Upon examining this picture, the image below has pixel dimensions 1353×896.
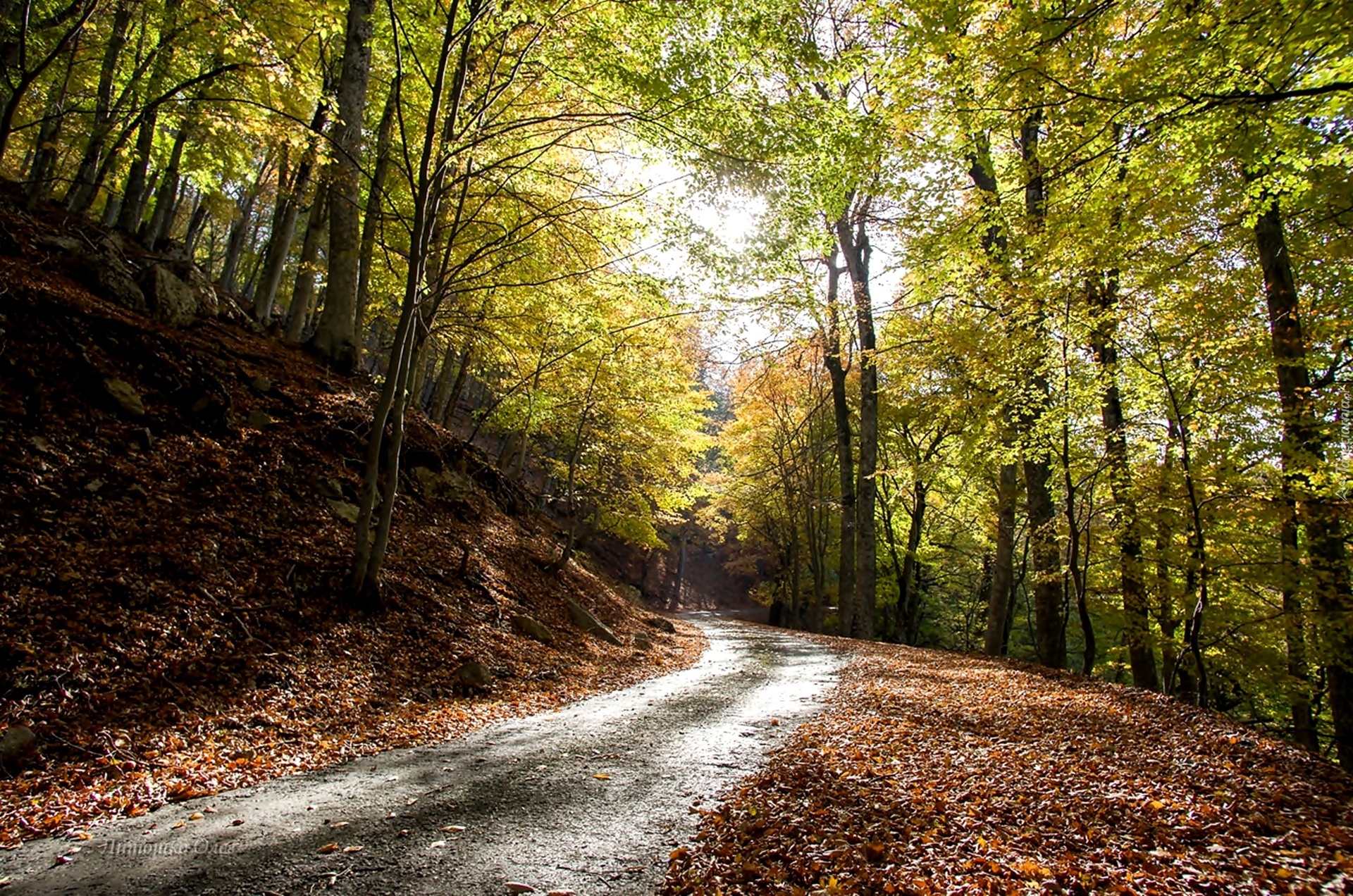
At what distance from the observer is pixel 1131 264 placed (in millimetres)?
8500

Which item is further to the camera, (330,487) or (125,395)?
(330,487)

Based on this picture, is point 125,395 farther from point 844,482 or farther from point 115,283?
point 844,482

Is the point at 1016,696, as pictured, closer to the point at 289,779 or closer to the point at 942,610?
the point at 289,779

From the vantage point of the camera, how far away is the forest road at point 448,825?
111 inches

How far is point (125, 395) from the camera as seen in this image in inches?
256

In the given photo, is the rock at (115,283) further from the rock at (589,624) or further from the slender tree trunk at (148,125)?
the rock at (589,624)

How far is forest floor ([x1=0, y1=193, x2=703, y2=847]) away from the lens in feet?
13.2

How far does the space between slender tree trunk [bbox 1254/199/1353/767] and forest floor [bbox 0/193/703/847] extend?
835 centimetres

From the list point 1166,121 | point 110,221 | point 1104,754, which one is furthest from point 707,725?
point 110,221

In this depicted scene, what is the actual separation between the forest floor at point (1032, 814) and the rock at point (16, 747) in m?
3.88

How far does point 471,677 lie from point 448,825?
3.51 meters

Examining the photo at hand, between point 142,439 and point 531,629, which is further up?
point 142,439

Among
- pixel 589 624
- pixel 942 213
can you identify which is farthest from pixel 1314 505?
pixel 589 624

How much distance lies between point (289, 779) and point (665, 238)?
690 cm
